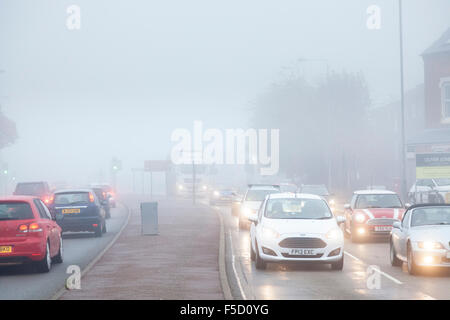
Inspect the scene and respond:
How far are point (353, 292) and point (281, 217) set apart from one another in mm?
5292

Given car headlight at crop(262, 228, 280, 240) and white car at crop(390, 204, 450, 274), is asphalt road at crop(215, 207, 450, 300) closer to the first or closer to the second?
white car at crop(390, 204, 450, 274)

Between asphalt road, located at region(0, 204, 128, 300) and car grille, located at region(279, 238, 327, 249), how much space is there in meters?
4.15

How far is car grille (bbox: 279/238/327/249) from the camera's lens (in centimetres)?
1828

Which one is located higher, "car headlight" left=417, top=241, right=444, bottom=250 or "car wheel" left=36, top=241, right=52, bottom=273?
"car headlight" left=417, top=241, right=444, bottom=250

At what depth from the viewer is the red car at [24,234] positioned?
58.4 feet

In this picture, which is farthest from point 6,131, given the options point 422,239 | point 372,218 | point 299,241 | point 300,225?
point 422,239

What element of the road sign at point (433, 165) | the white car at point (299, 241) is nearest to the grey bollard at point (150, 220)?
the white car at point (299, 241)

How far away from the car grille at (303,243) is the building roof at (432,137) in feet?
140

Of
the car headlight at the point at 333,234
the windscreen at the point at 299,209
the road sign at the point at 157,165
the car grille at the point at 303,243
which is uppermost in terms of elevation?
the road sign at the point at 157,165

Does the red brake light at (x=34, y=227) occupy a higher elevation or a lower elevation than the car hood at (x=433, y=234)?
higher

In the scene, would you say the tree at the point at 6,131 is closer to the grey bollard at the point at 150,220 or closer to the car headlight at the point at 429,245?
the grey bollard at the point at 150,220

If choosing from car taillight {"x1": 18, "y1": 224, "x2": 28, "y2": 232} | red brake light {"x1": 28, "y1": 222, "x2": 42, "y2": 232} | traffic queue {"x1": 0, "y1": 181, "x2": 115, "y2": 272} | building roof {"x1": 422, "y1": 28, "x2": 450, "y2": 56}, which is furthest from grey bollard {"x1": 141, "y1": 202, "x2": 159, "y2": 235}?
building roof {"x1": 422, "y1": 28, "x2": 450, "y2": 56}

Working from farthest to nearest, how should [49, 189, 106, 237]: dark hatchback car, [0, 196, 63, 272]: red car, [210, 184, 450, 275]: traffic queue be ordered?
[49, 189, 106, 237]: dark hatchback car → [0, 196, 63, 272]: red car → [210, 184, 450, 275]: traffic queue
